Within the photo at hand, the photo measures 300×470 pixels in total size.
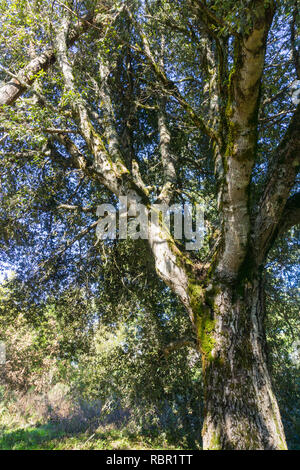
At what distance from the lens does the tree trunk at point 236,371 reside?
106 inches

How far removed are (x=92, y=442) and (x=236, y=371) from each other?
7.85 m

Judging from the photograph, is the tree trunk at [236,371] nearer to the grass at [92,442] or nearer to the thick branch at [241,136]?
the thick branch at [241,136]

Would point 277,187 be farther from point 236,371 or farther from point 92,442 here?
point 92,442

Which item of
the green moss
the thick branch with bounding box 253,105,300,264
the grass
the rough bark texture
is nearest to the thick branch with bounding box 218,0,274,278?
the rough bark texture

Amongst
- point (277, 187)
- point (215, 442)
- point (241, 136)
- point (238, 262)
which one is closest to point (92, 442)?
point (215, 442)

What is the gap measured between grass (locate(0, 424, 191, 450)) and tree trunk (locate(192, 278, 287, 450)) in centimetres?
593

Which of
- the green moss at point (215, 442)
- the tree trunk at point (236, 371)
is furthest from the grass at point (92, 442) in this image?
the tree trunk at point (236, 371)

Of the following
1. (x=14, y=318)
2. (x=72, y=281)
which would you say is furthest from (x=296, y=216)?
(x=14, y=318)

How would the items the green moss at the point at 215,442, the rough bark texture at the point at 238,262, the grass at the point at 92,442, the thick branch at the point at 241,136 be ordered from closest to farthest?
the thick branch at the point at 241,136, the rough bark texture at the point at 238,262, the green moss at the point at 215,442, the grass at the point at 92,442

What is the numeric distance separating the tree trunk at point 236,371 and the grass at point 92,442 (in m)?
5.93

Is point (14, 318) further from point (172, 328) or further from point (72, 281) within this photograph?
point (172, 328)

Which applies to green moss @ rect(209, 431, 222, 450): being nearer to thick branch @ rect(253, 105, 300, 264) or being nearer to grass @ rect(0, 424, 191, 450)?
thick branch @ rect(253, 105, 300, 264)

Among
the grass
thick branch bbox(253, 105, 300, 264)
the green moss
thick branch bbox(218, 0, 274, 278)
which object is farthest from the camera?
the grass

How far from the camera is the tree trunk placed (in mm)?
2688
